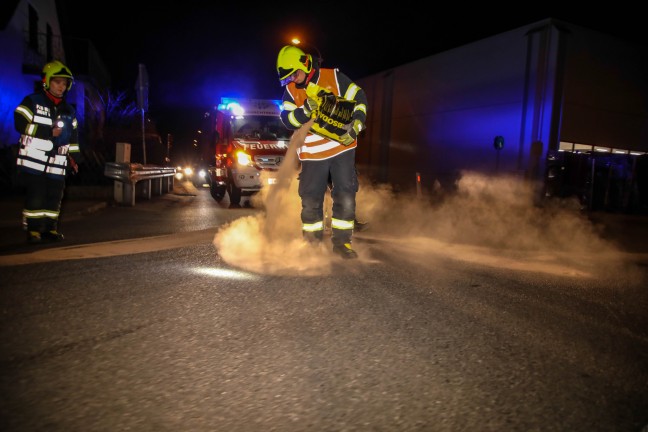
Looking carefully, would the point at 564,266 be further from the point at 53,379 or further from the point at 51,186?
the point at 51,186

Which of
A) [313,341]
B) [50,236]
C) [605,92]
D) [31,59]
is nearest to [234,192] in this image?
[50,236]

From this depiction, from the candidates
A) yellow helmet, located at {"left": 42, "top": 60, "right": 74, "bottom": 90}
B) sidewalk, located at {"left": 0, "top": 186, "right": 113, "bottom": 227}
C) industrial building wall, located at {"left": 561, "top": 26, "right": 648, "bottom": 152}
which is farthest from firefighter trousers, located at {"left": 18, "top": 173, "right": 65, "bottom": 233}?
industrial building wall, located at {"left": 561, "top": 26, "right": 648, "bottom": 152}

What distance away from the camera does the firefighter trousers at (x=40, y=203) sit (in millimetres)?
5320

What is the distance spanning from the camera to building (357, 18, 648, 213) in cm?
1700

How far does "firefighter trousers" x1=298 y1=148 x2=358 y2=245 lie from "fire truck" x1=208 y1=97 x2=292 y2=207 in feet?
19.9

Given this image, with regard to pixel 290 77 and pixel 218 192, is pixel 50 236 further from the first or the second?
pixel 218 192

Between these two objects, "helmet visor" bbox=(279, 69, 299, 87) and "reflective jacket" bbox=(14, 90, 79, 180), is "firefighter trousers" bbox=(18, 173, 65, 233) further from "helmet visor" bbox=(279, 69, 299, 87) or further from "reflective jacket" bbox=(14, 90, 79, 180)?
"helmet visor" bbox=(279, 69, 299, 87)

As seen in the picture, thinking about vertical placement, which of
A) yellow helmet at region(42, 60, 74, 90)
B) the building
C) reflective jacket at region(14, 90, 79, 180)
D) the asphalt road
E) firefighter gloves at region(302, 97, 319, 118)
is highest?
the building

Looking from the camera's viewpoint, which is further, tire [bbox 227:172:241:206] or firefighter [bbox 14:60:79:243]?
tire [bbox 227:172:241:206]

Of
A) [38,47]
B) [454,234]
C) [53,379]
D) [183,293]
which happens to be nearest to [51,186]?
[183,293]

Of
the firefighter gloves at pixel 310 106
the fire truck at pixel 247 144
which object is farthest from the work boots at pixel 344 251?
the fire truck at pixel 247 144

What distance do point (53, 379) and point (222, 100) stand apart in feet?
38.1

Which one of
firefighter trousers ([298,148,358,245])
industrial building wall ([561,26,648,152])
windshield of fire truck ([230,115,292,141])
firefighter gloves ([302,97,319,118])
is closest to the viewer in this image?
firefighter gloves ([302,97,319,118])

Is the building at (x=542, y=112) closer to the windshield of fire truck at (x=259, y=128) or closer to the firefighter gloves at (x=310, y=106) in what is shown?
the windshield of fire truck at (x=259, y=128)
